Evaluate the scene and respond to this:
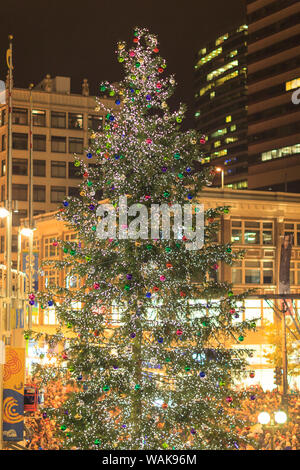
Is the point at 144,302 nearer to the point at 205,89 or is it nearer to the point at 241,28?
the point at 241,28

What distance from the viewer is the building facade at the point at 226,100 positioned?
438 feet

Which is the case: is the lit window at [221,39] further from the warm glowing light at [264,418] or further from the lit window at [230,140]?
the warm glowing light at [264,418]

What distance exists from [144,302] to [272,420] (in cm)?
718

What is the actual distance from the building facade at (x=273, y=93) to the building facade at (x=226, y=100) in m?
27.8

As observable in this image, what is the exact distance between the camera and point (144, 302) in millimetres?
15273

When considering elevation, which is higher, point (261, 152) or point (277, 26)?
point (277, 26)

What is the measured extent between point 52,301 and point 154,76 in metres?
5.92

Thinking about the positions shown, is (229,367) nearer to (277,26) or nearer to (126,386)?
(126,386)

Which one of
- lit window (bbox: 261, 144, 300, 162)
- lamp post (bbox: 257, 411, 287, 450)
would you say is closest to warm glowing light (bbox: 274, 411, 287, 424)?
lamp post (bbox: 257, 411, 287, 450)

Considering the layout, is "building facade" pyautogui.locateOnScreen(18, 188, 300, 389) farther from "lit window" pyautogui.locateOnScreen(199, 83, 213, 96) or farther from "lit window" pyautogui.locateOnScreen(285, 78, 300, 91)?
"lit window" pyautogui.locateOnScreen(199, 83, 213, 96)

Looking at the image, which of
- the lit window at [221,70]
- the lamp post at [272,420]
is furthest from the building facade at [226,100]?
the lamp post at [272,420]

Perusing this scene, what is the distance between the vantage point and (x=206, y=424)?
1498 centimetres

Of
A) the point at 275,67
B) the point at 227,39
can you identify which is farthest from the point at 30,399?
the point at 227,39

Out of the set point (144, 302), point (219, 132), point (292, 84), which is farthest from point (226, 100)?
point (144, 302)
